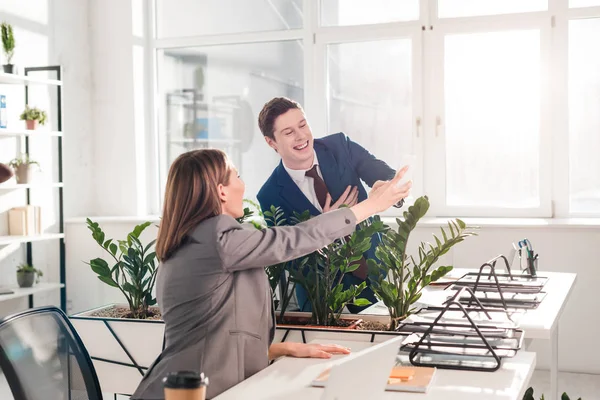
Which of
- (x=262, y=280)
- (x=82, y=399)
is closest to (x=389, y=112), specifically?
(x=262, y=280)

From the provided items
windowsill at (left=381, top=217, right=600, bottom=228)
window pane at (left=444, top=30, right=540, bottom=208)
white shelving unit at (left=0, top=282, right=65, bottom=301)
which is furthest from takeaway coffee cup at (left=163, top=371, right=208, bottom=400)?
window pane at (left=444, top=30, right=540, bottom=208)

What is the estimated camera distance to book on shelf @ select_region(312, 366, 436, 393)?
1746mm

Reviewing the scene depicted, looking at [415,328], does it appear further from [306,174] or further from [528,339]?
[306,174]

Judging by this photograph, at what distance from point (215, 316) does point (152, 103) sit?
4431 mm

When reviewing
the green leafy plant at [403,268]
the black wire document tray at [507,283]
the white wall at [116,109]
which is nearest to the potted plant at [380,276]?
the green leafy plant at [403,268]

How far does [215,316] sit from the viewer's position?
202 cm

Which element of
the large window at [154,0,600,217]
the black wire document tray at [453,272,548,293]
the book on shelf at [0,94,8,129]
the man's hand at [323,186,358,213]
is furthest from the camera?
the large window at [154,0,600,217]

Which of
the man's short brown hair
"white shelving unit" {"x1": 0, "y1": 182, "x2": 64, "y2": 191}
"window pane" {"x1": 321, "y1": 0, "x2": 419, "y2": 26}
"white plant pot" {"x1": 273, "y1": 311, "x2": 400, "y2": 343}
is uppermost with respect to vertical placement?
"window pane" {"x1": 321, "y1": 0, "x2": 419, "y2": 26}

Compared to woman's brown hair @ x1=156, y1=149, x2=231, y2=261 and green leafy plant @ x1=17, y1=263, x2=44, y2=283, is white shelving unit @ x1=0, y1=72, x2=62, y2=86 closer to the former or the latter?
green leafy plant @ x1=17, y1=263, x2=44, y2=283

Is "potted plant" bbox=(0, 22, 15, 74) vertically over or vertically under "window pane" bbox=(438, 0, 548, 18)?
under

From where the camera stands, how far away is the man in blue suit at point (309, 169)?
3.38 metres

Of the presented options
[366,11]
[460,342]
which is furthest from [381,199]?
[366,11]

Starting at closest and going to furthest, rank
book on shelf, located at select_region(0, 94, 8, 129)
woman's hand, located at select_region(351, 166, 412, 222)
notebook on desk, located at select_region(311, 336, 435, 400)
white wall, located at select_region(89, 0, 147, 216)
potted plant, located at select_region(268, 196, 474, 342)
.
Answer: notebook on desk, located at select_region(311, 336, 435, 400), woman's hand, located at select_region(351, 166, 412, 222), potted plant, located at select_region(268, 196, 474, 342), book on shelf, located at select_region(0, 94, 8, 129), white wall, located at select_region(89, 0, 147, 216)

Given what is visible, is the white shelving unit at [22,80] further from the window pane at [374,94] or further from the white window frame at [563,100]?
the white window frame at [563,100]
